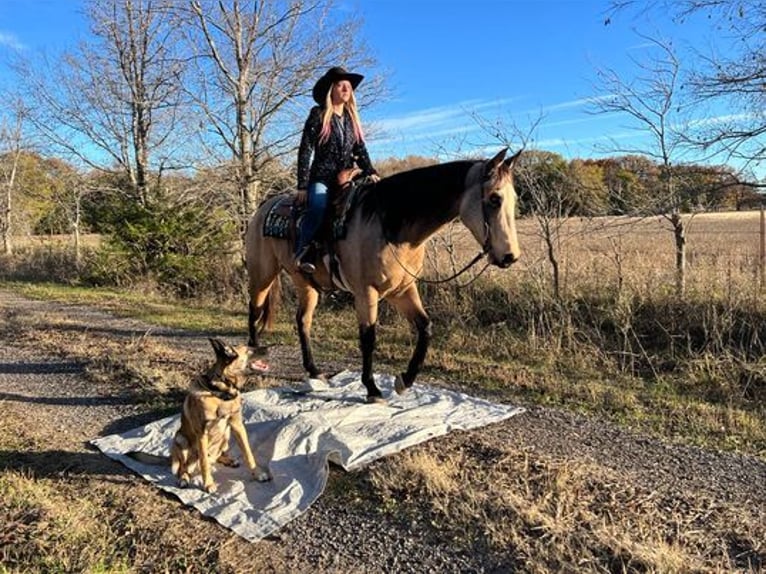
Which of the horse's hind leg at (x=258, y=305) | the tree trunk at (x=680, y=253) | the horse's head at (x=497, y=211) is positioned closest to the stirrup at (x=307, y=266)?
the horse's hind leg at (x=258, y=305)

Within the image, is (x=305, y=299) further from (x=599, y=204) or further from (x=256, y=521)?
(x=599, y=204)

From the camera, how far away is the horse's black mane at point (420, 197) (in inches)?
189

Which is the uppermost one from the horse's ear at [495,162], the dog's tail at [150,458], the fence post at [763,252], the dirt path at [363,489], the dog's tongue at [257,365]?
the horse's ear at [495,162]

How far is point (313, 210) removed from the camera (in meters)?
5.60

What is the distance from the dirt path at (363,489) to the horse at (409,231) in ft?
4.33

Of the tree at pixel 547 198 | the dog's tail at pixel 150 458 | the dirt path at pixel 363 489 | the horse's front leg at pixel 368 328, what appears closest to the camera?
the dirt path at pixel 363 489

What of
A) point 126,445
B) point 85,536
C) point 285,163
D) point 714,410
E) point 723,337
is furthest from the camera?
point 285,163

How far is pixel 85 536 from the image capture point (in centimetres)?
334

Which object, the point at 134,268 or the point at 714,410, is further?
the point at 134,268

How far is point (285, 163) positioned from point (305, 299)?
9.41 metres

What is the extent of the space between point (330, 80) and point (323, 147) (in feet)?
2.03

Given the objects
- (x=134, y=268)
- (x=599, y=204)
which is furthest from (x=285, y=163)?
(x=599, y=204)

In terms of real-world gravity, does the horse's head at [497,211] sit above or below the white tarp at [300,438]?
above

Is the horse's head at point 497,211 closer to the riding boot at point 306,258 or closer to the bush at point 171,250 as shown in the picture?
the riding boot at point 306,258
